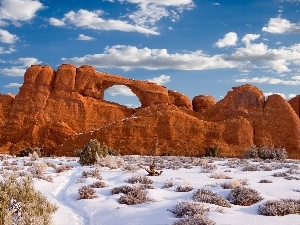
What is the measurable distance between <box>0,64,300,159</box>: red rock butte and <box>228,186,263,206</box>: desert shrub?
129 ft

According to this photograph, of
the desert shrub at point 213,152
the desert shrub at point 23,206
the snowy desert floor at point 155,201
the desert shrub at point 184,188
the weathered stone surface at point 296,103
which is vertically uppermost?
the weathered stone surface at point 296,103

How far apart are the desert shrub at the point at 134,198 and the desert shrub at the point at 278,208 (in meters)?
2.71

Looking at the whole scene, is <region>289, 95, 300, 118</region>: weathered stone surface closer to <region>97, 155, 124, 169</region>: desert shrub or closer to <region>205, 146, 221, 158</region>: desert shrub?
<region>205, 146, 221, 158</region>: desert shrub

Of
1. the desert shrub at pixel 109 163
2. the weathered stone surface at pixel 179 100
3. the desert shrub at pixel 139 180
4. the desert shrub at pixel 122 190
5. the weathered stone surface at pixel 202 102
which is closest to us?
the desert shrub at pixel 122 190

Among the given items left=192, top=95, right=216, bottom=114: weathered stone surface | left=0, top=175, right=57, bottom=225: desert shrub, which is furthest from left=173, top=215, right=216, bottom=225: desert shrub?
left=192, top=95, right=216, bottom=114: weathered stone surface

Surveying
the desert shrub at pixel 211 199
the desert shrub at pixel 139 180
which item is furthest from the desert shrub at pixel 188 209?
the desert shrub at pixel 139 180

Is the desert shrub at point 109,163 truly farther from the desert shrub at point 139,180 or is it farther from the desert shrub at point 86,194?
the desert shrub at point 86,194

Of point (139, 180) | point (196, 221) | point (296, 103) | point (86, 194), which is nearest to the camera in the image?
point (196, 221)

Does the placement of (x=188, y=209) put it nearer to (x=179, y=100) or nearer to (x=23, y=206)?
(x=23, y=206)

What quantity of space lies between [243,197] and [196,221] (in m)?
2.75

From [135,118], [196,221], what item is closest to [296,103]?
[135,118]

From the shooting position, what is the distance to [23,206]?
7.19m

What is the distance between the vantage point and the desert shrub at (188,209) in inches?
324

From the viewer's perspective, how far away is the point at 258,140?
54.2 m
